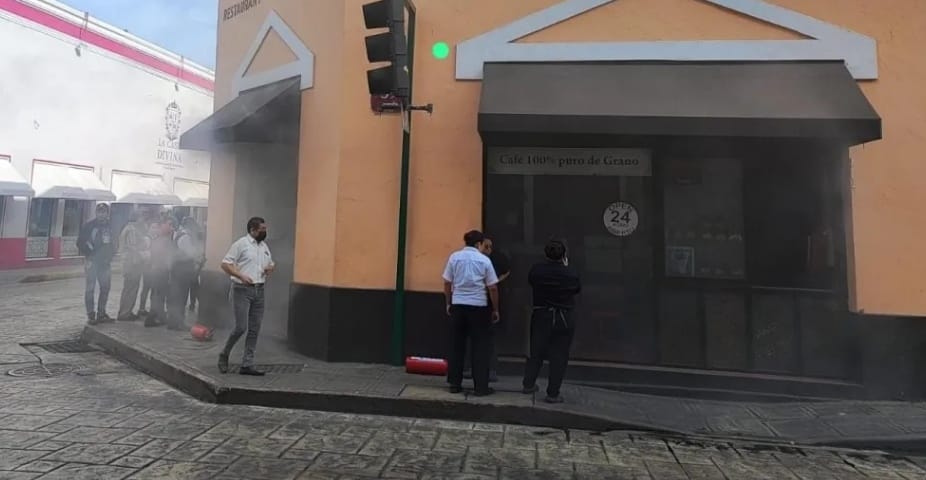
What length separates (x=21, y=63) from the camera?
14.8 metres

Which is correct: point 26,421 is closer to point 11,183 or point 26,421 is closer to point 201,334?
point 201,334

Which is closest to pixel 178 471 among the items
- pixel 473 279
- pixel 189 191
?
pixel 473 279

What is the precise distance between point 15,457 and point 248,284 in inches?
82.1

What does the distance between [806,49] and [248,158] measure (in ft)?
22.3

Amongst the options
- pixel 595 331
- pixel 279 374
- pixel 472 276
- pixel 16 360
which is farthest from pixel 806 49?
pixel 16 360

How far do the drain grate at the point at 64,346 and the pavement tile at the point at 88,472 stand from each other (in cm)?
394

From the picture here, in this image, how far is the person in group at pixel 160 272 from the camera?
7.41 m

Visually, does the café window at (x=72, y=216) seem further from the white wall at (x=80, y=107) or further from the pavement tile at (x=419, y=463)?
the pavement tile at (x=419, y=463)

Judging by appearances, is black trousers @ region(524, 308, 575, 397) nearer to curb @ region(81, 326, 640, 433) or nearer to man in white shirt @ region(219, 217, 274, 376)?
curb @ region(81, 326, 640, 433)

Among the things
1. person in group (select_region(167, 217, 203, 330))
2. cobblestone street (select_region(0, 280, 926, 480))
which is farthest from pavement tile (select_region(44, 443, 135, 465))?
person in group (select_region(167, 217, 203, 330))

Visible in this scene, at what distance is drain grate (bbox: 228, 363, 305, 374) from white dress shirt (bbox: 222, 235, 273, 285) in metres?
0.92

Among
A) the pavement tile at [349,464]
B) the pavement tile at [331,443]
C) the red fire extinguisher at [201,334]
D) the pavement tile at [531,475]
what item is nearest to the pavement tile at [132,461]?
the pavement tile at [331,443]

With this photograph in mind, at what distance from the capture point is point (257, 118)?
20.1 ft

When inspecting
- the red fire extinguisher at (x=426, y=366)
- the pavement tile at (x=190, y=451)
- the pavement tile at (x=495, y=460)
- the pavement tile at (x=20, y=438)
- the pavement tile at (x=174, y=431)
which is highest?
the red fire extinguisher at (x=426, y=366)
